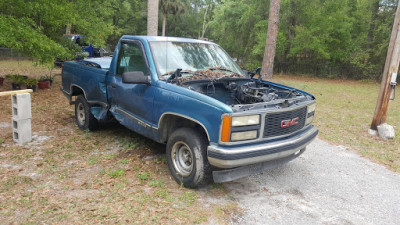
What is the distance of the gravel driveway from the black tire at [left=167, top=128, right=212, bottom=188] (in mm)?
555

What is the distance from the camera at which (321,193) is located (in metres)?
4.14

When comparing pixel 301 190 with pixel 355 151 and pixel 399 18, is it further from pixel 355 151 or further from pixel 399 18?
Answer: pixel 399 18

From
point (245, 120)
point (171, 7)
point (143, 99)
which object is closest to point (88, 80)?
point (143, 99)

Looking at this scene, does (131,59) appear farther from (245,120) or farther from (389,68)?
(389,68)

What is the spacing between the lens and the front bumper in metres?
3.33

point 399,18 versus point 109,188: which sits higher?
point 399,18

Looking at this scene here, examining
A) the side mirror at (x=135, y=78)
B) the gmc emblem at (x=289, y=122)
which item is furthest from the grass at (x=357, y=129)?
the side mirror at (x=135, y=78)

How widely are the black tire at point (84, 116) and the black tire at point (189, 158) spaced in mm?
2529

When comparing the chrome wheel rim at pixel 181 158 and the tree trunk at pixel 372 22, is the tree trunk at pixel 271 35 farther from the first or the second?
the chrome wheel rim at pixel 181 158

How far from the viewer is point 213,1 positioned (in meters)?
52.1

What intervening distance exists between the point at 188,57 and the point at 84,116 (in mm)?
2743

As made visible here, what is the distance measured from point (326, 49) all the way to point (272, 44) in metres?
8.08

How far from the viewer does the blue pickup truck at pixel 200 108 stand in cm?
343

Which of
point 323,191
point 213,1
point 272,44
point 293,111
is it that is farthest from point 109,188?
point 213,1
